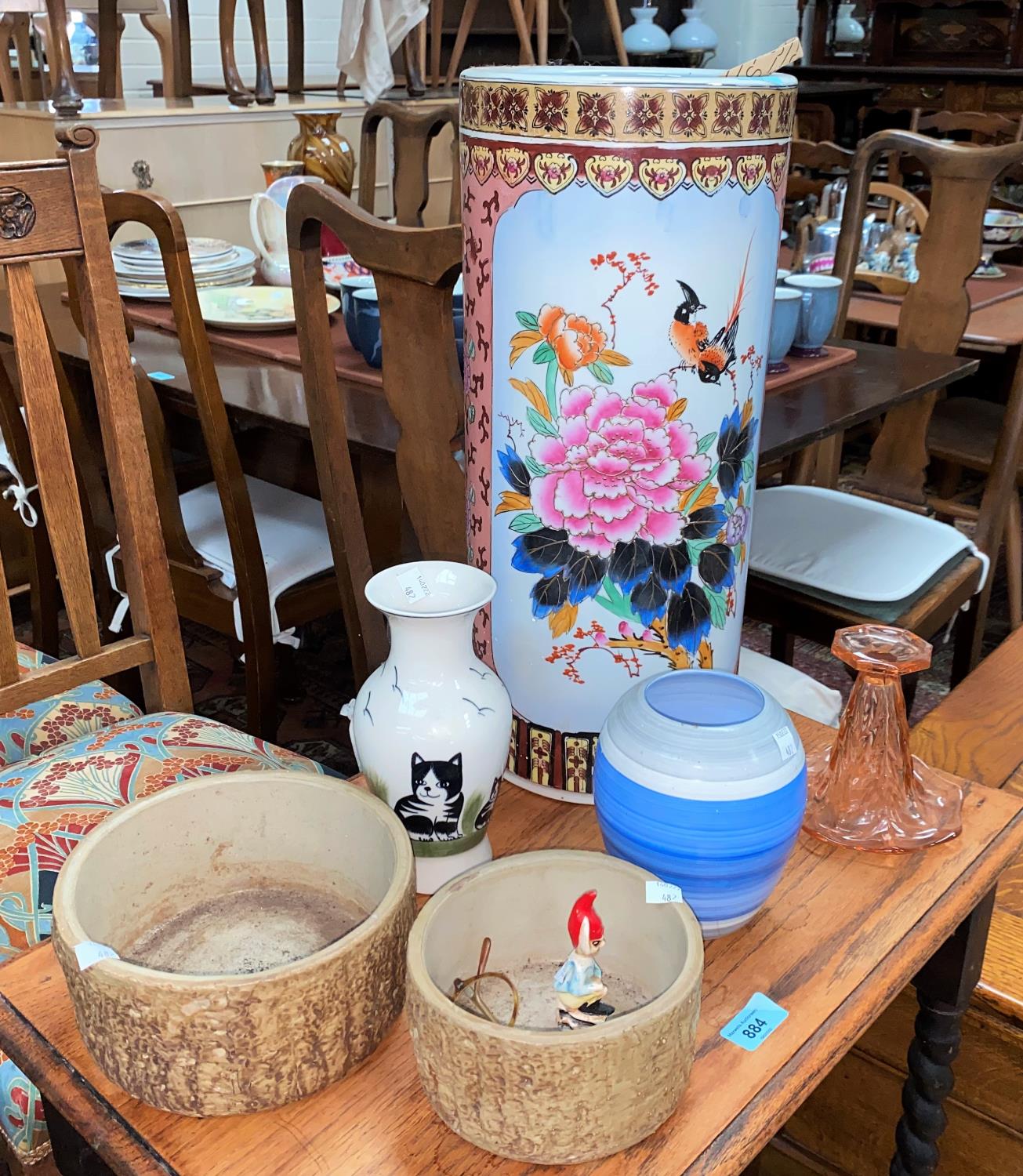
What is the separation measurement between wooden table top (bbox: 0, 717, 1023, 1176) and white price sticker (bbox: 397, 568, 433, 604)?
0.52 ft

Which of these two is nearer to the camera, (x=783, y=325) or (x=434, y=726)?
(x=434, y=726)

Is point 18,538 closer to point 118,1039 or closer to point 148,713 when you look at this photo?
point 148,713

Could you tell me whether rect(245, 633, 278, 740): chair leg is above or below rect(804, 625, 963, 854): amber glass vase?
below

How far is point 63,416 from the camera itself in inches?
36.7

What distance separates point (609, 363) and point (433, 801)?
251mm

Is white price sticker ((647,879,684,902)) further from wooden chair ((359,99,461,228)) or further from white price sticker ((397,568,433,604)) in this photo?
wooden chair ((359,99,461,228))

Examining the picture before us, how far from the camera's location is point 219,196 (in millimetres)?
2619

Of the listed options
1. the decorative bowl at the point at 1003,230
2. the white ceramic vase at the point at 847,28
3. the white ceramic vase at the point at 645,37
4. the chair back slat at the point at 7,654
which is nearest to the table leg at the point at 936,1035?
the chair back slat at the point at 7,654

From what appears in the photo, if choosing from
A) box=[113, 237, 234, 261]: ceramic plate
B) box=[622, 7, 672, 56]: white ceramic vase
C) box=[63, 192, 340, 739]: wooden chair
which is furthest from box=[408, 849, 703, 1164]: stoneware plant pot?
box=[622, 7, 672, 56]: white ceramic vase

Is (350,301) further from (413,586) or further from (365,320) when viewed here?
(413,586)

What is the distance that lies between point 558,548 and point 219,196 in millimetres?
2280

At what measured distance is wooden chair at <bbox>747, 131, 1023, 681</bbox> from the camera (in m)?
1.48

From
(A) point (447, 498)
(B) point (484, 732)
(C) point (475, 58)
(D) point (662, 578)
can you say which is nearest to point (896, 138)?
(A) point (447, 498)

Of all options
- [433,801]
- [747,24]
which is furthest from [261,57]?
[747,24]
